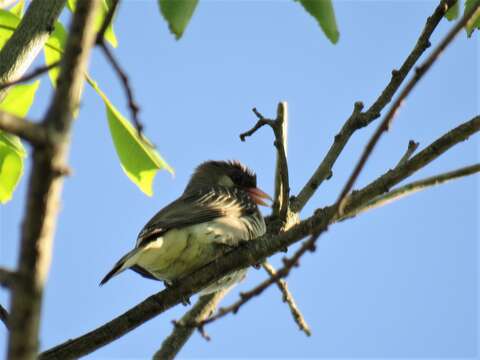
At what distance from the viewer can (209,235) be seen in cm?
526

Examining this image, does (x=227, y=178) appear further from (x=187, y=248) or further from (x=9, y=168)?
(x=9, y=168)

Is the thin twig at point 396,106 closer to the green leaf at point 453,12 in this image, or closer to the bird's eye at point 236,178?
the green leaf at point 453,12

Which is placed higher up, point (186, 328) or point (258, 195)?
point (258, 195)

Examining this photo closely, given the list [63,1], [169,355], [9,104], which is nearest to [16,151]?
[9,104]

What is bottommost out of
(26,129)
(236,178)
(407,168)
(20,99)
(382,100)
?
(407,168)

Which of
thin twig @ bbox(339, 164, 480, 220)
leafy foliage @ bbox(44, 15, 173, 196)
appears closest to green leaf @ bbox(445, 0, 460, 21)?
thin twig @ bbox(339, 164, 480, 220)

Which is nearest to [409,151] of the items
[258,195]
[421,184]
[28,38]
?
[421,184]

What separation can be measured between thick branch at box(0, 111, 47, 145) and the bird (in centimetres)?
286

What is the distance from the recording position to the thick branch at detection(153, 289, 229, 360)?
4.33 meters

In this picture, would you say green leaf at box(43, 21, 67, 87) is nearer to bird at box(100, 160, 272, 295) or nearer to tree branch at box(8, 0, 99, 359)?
bird at box(100, 160, 272, 295)

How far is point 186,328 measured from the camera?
3.55 m

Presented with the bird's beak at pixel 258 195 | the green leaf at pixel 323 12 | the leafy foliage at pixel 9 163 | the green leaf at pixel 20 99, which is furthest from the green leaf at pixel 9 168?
the bird's beak at pixel 258 195

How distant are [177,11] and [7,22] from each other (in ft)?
6.07

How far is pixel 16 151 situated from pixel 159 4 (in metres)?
1.83
